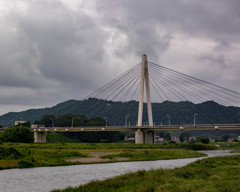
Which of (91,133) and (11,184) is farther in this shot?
(91,133)

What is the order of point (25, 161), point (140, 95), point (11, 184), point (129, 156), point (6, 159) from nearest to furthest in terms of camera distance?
1. point (11, 184)
2. point (25, 161)
3. point (6, 159)
4. point (129, 156)
5. point (140, 95)

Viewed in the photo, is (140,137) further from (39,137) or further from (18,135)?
(39,137)

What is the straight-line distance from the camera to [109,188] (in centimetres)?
2756

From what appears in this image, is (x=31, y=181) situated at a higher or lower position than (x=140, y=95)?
lower

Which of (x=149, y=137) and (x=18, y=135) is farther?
(x=149, y=137)

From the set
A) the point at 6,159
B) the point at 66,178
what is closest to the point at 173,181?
the point at 66,178

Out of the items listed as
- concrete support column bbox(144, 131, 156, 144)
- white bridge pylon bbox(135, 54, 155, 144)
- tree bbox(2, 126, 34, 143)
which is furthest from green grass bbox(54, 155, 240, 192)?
concrete support column bbox(144, 131, 156, 144)

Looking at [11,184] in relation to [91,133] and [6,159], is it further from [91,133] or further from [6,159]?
[91,133]

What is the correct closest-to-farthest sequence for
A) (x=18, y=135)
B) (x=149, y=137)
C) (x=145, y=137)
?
1. (x=18, y=135)
2. (x=145, y=137)
3. (x=149, y=137)

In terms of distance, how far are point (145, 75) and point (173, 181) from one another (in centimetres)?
7442

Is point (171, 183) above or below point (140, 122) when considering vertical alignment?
below

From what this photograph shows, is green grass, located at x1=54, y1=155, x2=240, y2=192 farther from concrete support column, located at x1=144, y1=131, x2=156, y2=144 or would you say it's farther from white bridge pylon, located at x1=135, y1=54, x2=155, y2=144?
concrete support column, located at x1=144, y1=131, x2=156, y2=144

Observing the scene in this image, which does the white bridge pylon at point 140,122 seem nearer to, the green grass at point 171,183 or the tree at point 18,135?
the tree at point 18,135

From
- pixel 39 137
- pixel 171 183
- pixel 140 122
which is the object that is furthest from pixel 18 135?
pixel 171 183
